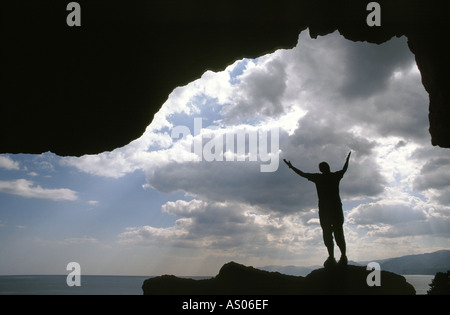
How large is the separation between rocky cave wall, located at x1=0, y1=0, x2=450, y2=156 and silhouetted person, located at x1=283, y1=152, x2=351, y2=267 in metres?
5.75

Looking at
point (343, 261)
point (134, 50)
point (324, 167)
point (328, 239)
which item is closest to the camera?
point (343, 261)

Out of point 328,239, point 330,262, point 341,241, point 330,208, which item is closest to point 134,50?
point 330,208

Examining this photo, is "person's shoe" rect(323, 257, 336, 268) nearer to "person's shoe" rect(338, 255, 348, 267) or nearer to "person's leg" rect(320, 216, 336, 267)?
"person's leg" rect(320, 216, 336, 267)

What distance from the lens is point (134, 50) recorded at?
395 inches

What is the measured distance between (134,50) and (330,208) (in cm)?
831

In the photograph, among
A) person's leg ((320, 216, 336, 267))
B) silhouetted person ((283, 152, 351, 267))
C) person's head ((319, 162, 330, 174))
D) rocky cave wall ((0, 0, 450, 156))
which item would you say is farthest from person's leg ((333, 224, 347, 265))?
rocky cave wall ((0, 0, 450, 156))

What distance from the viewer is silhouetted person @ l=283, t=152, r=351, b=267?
311 inches

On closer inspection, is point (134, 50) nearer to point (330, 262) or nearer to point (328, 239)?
point (328, 239)

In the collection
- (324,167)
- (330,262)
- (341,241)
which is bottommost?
(330,262)

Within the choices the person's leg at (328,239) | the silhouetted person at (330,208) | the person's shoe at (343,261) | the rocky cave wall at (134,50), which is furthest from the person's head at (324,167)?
the rocky cave wall at (134,50)

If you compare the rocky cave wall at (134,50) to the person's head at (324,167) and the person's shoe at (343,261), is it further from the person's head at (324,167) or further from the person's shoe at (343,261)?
the person's shoe at (343,261)
